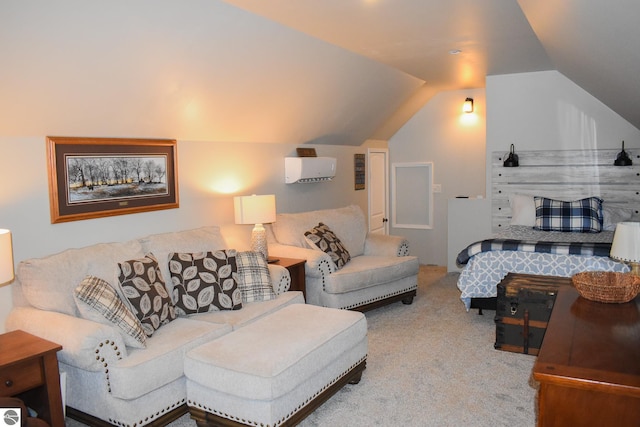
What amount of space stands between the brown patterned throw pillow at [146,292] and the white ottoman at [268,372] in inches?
17.6

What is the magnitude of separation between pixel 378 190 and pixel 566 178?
2.41 meters

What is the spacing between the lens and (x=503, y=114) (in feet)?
20.0

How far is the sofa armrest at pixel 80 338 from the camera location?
2.62 metres

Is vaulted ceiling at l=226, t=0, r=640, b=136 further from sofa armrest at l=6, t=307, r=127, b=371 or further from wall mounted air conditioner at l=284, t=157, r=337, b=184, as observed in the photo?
sofa armrest at l=6, t=307, r=127, b=371

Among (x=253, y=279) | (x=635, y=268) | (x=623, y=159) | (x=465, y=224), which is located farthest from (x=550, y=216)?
(x=253, y=279)

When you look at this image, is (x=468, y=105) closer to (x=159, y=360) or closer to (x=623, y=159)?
(x=623, y=159)

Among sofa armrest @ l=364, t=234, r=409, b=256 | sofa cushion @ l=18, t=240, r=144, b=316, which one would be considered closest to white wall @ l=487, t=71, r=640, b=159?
sofa armrest @ l=364, t=234, r=409, b=256

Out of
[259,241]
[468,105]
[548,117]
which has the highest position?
[468,105]

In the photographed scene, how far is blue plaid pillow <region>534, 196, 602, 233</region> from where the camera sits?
530 centimetres

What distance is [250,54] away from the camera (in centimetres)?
376

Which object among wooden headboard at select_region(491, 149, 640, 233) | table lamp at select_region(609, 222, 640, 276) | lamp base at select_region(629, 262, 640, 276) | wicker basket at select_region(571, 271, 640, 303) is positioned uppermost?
wooden headboard at select_region(491, 149, 640, 233)

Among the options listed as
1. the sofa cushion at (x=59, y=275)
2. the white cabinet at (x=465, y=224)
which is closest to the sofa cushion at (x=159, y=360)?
the sofa cushion at (x=59, y=275)

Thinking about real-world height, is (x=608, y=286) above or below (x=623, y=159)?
below

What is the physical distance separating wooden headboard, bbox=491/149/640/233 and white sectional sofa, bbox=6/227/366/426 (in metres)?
3.52
